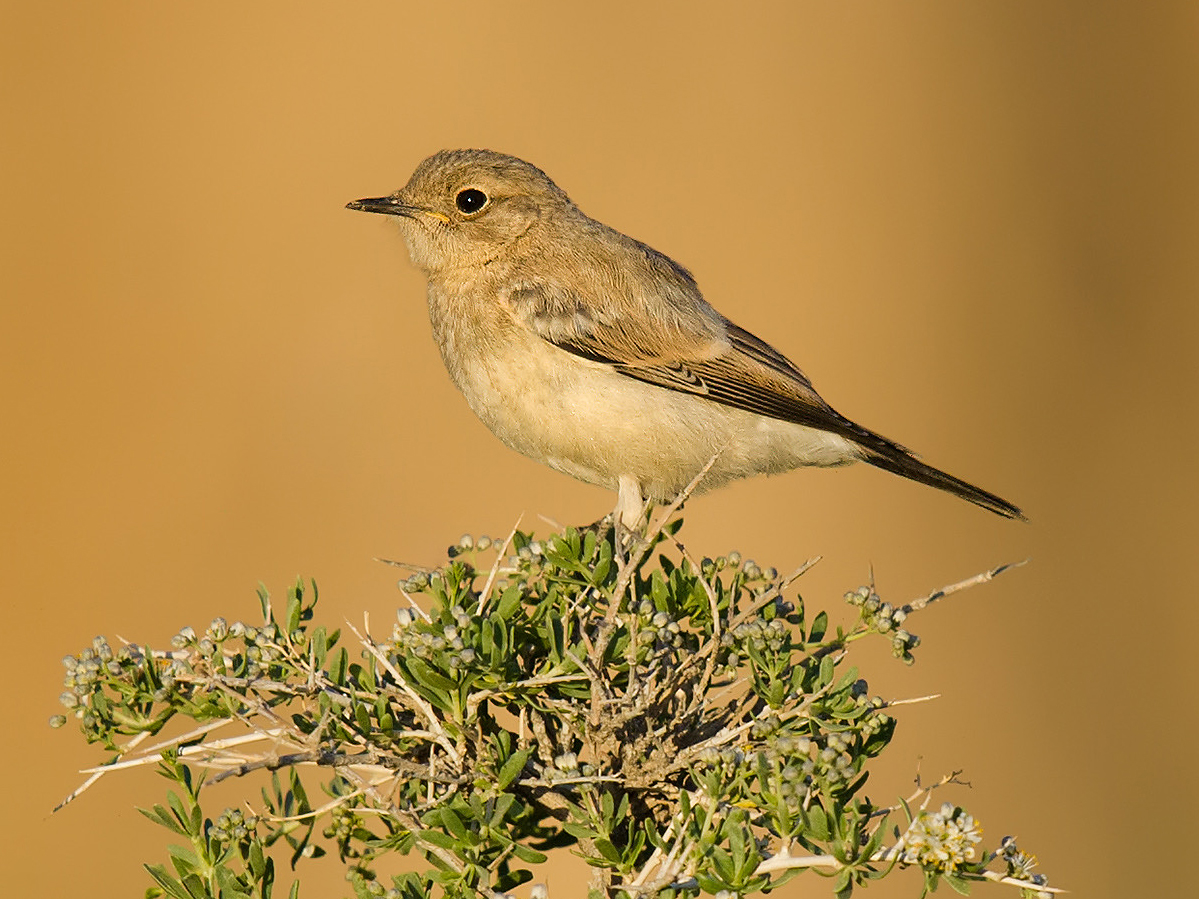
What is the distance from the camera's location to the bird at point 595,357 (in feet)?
13.4

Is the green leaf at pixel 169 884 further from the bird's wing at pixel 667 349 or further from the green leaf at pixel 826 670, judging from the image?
the bird's wing at pixel 667 349

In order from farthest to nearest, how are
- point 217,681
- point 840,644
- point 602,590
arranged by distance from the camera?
point 602,590 < point 840,644 < point 217,681

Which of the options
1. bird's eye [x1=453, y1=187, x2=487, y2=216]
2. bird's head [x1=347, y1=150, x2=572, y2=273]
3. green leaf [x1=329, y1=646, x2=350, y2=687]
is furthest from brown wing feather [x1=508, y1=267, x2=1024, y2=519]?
green leaf [x1=329, y1=646, x2=350, y2=687]

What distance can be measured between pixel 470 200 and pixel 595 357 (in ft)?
2.99

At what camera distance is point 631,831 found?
2162 mm

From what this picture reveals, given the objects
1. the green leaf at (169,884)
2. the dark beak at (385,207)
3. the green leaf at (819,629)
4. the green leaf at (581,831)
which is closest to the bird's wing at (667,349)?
the dark beak at (385,207)

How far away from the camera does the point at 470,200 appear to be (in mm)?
4523

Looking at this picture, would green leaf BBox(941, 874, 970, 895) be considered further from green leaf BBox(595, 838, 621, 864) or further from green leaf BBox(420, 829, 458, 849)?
green leaf BBox(420, 829, 458, 849)

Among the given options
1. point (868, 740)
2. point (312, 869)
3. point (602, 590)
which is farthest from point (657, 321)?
point (312, 869)

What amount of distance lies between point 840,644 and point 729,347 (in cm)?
221

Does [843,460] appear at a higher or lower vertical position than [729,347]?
lower

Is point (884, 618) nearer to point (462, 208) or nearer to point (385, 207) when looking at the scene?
point (462, 208)

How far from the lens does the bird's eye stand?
14.8ft

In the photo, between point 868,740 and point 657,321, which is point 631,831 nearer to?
point 868,740
